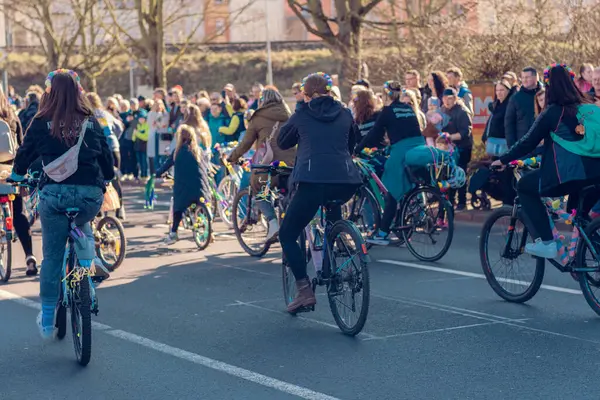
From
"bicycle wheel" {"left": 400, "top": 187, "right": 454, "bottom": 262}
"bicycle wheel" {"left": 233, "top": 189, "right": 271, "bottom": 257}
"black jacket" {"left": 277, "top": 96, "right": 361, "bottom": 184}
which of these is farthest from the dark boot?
"bicycle wheel" {"left": 233, "top": 189, "right": 271, "bottom": 257}

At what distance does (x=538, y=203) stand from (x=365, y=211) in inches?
149

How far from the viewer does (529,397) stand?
248 inches

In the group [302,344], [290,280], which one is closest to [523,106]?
[290,280]

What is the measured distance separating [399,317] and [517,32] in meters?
13.9

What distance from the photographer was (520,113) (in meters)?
14.3

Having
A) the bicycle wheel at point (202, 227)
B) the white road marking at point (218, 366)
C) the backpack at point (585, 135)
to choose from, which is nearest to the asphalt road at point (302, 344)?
the white road marking at point (218, 366)

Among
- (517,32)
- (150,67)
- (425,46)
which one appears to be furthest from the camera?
(150,67)

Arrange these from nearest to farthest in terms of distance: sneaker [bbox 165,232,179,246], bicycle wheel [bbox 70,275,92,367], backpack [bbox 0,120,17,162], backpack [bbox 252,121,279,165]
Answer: bicycle wheel [bbox 70,275,92,367] → backpack [bbox 0,120,17,162] → backpack [bbox 252,121,279,165] → sneaker [bbox 165,232,179,246]

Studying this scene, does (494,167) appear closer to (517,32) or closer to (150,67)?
(517,32)

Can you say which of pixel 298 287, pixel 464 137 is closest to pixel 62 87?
pixel 298 287

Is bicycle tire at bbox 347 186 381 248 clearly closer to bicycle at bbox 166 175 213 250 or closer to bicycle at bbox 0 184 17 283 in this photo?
bicycle at bbox 166 175 213 250

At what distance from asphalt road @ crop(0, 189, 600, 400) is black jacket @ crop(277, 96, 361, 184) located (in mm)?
1129

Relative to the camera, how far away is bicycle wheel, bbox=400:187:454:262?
1169 centimetres

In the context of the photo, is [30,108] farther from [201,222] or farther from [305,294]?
[305,294]
